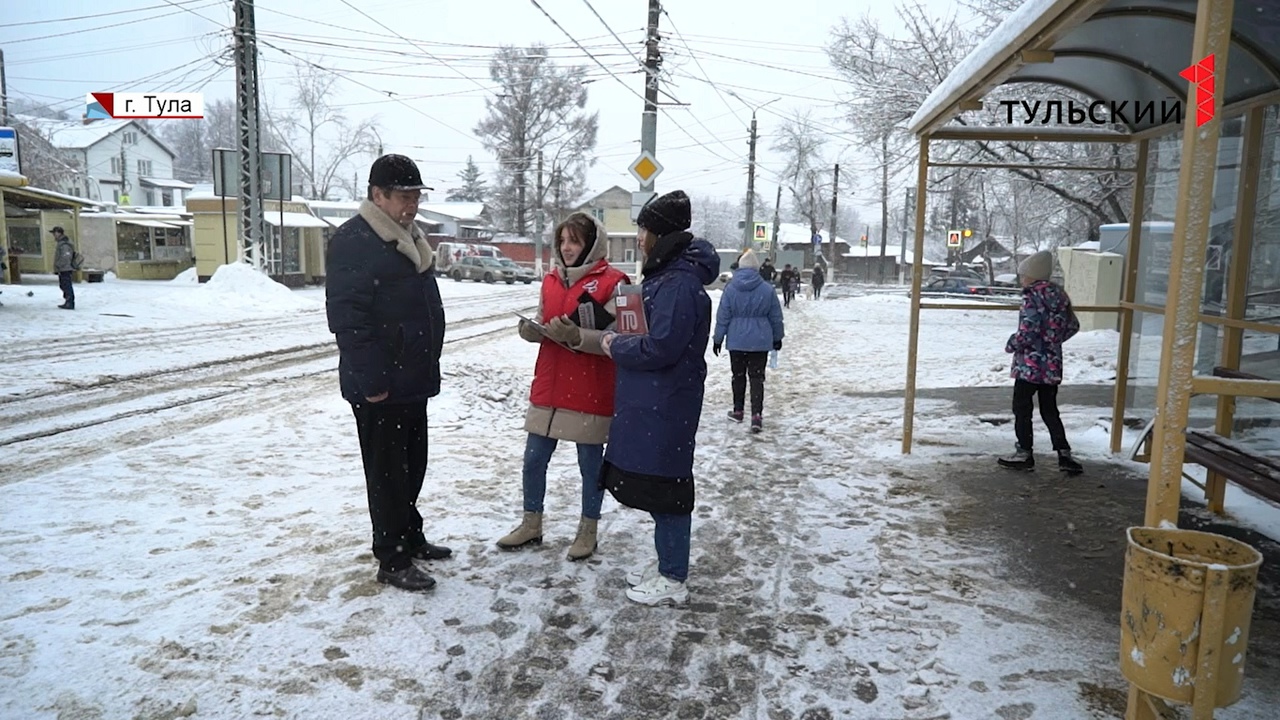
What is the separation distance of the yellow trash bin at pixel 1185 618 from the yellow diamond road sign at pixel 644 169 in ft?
34.3

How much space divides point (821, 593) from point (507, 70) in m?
48.7

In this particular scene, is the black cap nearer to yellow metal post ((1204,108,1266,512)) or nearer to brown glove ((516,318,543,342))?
brown glove ((516,318,543,342))

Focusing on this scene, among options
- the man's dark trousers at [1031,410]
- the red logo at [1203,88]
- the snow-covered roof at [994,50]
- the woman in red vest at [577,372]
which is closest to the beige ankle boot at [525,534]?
the woman in red vest at [577,372]

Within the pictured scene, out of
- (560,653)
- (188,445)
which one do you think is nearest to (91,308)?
(188,445)

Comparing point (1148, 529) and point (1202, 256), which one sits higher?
point (1202, 256)

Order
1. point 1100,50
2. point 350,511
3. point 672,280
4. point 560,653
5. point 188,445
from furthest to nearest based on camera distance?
point 188,445 < point 1100,50 < point 350,511 < point 672,280 < point 560,653

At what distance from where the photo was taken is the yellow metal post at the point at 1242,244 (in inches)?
220

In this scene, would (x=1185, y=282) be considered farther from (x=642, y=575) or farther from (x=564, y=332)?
(x=642, y=575)

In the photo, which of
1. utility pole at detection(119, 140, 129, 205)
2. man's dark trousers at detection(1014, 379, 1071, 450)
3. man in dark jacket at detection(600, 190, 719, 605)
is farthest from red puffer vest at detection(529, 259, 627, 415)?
utility pole at detection(119, 140, 129, 205)

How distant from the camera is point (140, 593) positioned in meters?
3.66

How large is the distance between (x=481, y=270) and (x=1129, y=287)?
3557 centimetres

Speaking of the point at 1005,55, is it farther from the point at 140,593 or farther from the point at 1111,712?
the point at 140,593

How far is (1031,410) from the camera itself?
6203mm

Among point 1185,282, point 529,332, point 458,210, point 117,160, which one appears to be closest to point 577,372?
point 529,332
